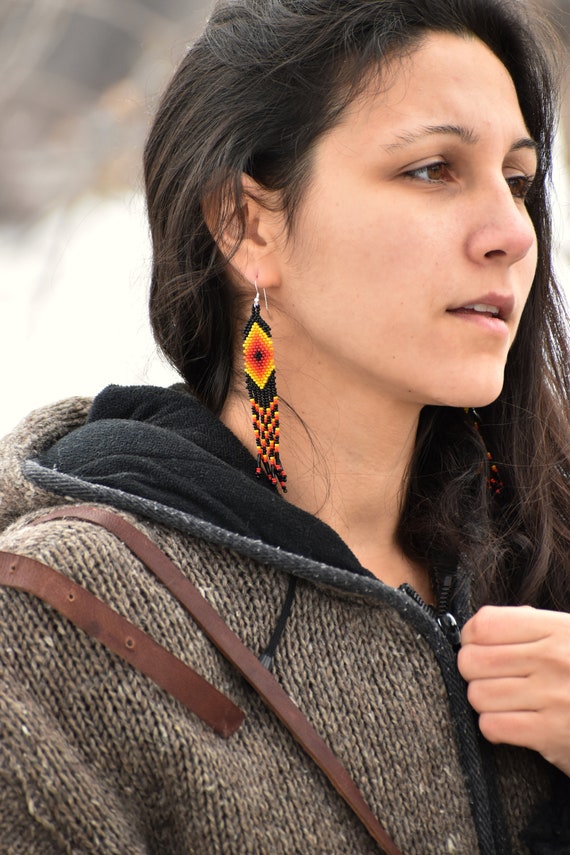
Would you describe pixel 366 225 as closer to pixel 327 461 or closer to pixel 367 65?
pixel 367 65

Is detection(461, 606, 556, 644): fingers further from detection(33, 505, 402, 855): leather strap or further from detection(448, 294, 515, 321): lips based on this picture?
detection(448, 294, 515, 321): lips

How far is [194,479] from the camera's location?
146 cm

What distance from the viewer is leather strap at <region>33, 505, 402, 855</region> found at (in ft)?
4.36

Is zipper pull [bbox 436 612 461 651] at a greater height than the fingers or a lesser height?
lesser

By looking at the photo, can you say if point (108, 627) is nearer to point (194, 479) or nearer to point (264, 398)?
point (194, 479)

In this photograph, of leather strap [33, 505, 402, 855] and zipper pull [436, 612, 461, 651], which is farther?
zipper pull [436, 612, 461, 651]

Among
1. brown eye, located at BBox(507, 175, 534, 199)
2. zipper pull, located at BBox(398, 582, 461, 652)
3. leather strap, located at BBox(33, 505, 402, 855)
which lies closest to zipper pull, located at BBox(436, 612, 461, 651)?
zipper pull, located at BBox(398, 582, 461, 652)

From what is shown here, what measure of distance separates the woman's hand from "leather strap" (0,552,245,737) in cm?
39

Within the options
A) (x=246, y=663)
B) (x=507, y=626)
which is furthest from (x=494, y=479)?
(x=246, y=663)

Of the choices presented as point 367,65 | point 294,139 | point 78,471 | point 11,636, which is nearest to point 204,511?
point 78,471

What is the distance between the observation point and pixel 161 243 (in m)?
1.77

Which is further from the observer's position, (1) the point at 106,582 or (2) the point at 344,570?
(2) the point at 344,570

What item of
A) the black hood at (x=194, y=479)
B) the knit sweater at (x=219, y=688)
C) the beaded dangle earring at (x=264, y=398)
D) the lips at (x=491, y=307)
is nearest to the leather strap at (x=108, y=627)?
the knit sweater at (x=219, y=688)

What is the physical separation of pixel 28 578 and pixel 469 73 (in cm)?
97
